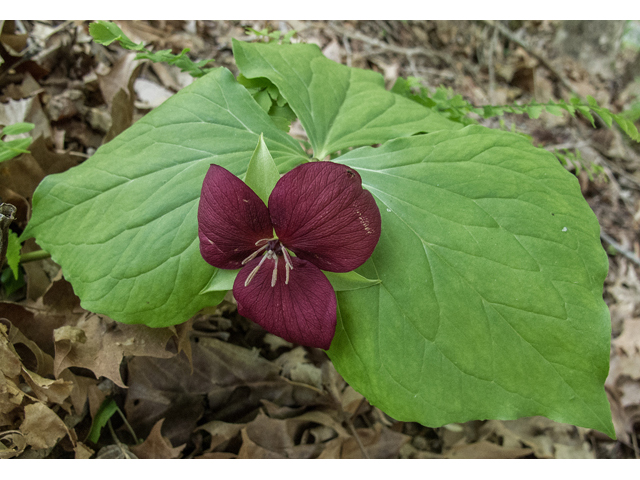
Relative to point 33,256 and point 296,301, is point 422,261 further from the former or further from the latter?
point 33,256

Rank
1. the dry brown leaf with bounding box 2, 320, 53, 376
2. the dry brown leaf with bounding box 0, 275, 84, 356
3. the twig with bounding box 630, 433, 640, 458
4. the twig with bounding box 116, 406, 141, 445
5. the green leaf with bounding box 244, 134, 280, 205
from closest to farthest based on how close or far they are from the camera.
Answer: the green leaf with bounding box 244, 134, 280, 205 < the dry brown leaf with bounding box 2, 320, 53, 376 < the dry brown leaf with bounding box 0, 275, 84, 356 < the twig with bounding box 116, 406, 141, 445 < the twig with bounding box 630, 433, 640, 458

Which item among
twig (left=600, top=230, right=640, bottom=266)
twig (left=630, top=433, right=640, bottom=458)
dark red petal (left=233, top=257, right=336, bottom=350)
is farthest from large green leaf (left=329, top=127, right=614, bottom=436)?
twig (left=600, top=230, right=640, bottom=266)

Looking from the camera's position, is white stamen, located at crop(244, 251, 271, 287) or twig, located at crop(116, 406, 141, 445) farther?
twig, located at crop(116, 406, 141, 445)

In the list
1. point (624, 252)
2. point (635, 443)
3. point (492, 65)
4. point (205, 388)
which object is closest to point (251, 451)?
point (205, 388)

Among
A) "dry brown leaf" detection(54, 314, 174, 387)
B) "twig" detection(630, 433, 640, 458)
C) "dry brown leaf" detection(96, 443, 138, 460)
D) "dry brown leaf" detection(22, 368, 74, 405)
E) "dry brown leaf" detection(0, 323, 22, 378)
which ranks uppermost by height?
"dry brown leaf" detection(0, 323, 22, 378)

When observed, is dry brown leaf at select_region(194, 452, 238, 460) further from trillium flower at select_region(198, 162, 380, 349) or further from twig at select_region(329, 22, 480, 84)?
twig at select_region(329, 22, 480, 84)

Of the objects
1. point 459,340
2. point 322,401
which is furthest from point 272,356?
point 459,340

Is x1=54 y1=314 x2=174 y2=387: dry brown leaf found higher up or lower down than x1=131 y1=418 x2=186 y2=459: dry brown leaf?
higher up

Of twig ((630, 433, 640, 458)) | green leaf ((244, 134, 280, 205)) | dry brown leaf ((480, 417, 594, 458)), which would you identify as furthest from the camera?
twig ((630, 433, 640, 458))
